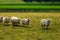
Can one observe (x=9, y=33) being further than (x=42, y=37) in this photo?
Yes

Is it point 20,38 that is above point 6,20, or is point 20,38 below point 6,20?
below

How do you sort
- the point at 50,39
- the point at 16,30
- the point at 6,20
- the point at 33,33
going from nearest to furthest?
the point at 50,39
the point at 33,33
the point at 16,30
the point at 6,20

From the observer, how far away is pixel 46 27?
15234 millimetres

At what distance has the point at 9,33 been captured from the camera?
1372cm

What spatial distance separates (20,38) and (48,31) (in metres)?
2.71

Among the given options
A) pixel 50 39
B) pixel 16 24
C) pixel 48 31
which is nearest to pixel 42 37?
pixel 50 39

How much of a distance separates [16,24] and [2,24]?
1.20 m

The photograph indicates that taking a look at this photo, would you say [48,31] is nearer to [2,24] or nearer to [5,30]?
[5,30]

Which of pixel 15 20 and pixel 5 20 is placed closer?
pixel 15 20

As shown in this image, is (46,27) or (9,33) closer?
(9,33)

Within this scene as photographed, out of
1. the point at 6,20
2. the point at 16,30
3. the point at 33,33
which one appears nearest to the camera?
the point at 33,33

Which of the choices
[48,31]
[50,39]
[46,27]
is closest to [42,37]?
[50,39]

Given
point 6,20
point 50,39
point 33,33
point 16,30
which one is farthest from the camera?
point 6,20

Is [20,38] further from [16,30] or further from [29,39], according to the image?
[16,30]
